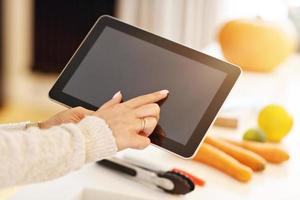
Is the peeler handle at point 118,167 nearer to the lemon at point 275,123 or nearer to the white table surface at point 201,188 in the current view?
the white table surface at point 201,188

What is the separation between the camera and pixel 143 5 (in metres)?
3.06

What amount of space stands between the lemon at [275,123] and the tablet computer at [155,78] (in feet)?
1.28

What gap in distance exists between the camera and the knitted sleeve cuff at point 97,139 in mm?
788

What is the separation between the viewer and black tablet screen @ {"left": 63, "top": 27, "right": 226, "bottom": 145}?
0.94 meters

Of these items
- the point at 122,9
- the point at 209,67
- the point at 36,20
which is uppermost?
the point at 209,67

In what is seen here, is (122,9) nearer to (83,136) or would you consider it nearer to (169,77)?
(169,77)

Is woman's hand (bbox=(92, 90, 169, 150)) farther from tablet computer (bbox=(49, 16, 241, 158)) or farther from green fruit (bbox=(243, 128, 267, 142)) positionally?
green fruit (bbox=(243, 128, 267, 142))

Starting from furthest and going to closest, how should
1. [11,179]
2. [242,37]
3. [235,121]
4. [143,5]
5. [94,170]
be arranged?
[143,5] < [242,37] < [235,121] < [94,170] < [11,179]

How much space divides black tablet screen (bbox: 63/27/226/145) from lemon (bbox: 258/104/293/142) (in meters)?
0.40

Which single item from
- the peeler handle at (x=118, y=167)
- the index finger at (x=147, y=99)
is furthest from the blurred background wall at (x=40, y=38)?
the index finger at (x=147, y=99)

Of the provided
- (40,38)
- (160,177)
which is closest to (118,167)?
(160,177)

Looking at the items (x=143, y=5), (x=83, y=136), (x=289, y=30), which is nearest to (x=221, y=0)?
(x=143, y=5)

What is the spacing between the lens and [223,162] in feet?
3.69

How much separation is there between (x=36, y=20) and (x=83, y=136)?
3.09 metres
